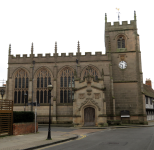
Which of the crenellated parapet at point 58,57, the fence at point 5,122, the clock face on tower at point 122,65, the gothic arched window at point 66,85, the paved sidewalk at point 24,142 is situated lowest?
the paved sidewalk at point 24,142

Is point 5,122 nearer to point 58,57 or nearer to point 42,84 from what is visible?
point 42,84

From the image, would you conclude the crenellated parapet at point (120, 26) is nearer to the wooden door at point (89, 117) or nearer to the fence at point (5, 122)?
the wooden door at point (89, 117)

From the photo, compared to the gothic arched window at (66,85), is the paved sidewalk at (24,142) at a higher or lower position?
lower

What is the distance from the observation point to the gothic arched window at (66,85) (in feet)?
125

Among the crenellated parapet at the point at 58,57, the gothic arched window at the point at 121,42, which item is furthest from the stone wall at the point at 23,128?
the gothic arched window at the point at 121,42

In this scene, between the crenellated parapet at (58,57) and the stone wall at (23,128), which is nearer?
the stone wall at (23,128)

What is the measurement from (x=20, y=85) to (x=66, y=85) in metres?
8.61

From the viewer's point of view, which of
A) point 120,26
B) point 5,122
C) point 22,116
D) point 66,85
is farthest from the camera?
point 120,26

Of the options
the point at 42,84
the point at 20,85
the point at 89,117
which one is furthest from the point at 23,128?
the point at 20,85

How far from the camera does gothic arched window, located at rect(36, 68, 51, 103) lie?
38.5 metres

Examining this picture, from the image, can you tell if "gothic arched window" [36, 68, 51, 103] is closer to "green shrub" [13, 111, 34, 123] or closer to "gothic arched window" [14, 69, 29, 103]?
"gothic arched window" [14, 69, 29, 103]

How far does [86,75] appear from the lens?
37250mm

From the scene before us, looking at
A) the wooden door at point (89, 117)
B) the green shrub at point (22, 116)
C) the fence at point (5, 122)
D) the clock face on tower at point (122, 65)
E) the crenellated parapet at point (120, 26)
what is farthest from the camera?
the crenellated parapet at point (120, 26)

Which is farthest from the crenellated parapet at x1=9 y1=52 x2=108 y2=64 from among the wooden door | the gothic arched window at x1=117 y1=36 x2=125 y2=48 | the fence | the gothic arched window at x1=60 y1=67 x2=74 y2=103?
the fence
